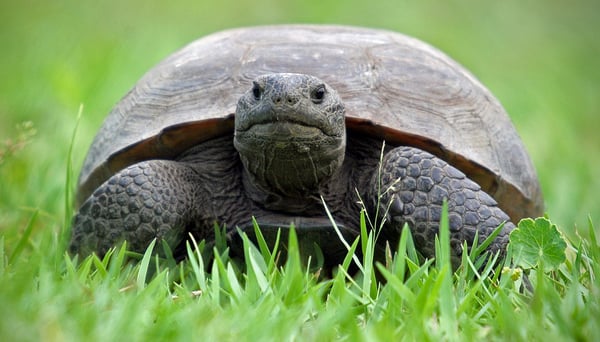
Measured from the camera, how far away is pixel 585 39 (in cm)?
1280

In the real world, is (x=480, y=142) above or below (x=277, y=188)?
above

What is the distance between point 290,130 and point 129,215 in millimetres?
729

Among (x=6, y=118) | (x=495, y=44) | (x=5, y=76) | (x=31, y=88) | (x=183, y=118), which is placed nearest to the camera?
(x=183, y=118)

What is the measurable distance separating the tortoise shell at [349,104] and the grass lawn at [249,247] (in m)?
0.37

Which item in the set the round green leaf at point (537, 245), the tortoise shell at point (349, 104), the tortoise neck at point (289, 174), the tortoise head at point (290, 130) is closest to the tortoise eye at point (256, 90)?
the tortoise head at point (290, 130)

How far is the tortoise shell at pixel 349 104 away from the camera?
3.44 meters

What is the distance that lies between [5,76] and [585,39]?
29.1 ft

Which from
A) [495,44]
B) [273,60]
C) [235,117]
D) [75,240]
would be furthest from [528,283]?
[495,44]

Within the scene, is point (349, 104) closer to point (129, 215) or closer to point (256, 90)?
point (256, 90)

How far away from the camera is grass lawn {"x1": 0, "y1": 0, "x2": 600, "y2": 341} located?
84.0 inches

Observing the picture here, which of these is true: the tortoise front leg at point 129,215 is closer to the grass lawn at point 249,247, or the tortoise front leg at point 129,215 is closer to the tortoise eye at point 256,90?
the grass lawn at point 249,247

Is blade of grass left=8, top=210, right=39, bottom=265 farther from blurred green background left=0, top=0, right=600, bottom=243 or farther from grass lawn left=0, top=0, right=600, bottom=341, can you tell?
blurred green background left=0, top=0, right=600, bottom=243

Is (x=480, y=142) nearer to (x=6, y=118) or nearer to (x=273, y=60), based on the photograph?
(x=273, y=60)

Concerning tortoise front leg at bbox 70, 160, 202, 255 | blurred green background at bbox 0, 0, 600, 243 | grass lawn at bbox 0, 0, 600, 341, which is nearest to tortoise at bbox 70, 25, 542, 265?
tortoise front leg at bbox 70, 160, 202, 255
